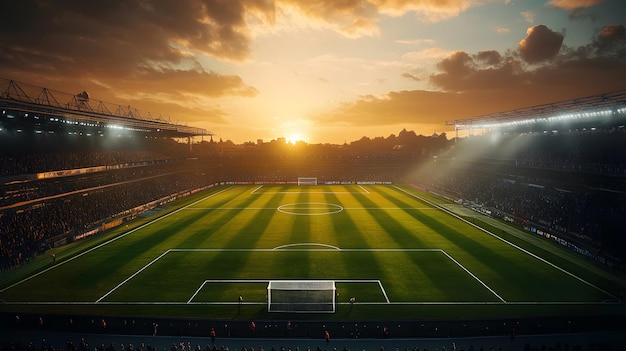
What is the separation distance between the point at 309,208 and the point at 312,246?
20297mm

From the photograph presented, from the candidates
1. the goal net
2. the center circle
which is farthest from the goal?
the goal net

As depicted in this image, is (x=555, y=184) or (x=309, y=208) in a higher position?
(x=555, y=184)

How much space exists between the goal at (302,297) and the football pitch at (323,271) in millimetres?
571

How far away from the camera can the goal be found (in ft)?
70.9

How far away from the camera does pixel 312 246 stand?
1366 inches

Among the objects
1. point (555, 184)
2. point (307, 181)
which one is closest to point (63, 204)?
point (307, 181)

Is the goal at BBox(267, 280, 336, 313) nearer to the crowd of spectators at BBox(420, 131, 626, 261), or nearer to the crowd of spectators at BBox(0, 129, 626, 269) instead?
the crowd of spectators at BBox(0, 129, 626, 269)

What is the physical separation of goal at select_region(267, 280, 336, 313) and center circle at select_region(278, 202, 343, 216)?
2826cm

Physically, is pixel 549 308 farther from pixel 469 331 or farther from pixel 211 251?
pixel 211 251

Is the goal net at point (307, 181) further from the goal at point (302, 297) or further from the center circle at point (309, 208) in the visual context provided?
the goal at point (302, 297)

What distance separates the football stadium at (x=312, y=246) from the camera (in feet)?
63.0

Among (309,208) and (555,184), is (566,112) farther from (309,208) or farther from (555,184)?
(309,208)

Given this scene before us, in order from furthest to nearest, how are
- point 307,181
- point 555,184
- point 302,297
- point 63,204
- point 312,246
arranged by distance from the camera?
1. point 307,181
2. point 555,184
3. point 63,204
4. point 312,246
5. point 302,297

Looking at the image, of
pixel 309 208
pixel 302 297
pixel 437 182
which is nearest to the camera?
pixel 302 297
